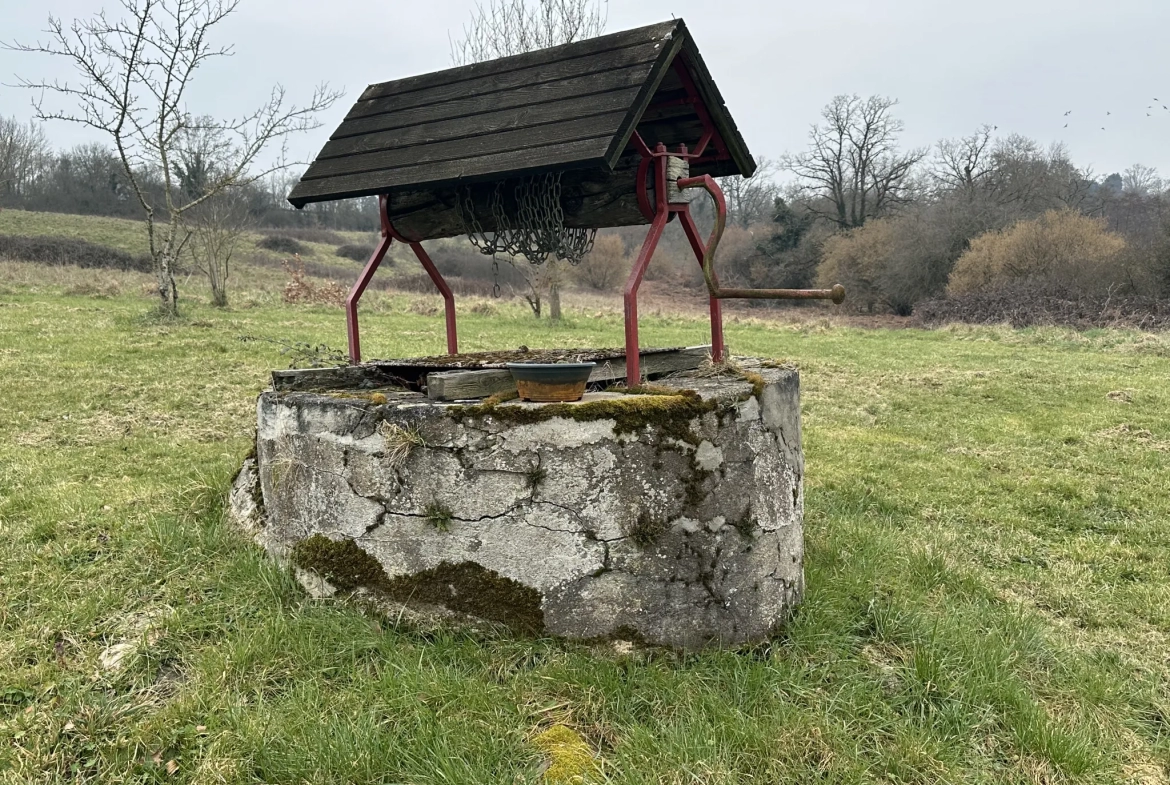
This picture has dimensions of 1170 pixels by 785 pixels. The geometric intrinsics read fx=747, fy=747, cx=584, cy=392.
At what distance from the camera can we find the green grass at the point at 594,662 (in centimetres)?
250

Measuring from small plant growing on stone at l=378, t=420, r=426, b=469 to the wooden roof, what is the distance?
1.22 m

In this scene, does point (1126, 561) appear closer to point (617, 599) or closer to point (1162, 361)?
point (617, 599)

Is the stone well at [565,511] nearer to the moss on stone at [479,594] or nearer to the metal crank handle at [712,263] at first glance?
the moss on stone at [479,594]

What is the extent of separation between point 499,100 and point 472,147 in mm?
370

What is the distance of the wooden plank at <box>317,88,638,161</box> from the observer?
3.32m

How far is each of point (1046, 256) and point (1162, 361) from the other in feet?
41.8

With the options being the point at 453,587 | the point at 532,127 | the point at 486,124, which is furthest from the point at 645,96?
the point at 453,587

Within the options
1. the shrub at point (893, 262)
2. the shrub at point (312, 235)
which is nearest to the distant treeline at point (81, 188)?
the shrub at point (312, 235)

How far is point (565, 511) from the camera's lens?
293cm

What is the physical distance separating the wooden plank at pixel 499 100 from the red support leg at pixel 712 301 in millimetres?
674

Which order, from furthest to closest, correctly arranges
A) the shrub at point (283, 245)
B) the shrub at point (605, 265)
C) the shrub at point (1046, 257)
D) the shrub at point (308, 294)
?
the shrub at point (283, 245)
the shrub at point (605, 265)
the shrub at point (1046, 257)
the shrub at point (308, 294)

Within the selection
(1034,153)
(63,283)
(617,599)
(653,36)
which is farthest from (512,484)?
(1034,153)

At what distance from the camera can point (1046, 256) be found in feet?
80.5

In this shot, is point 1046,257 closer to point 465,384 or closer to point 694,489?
point 694,489
